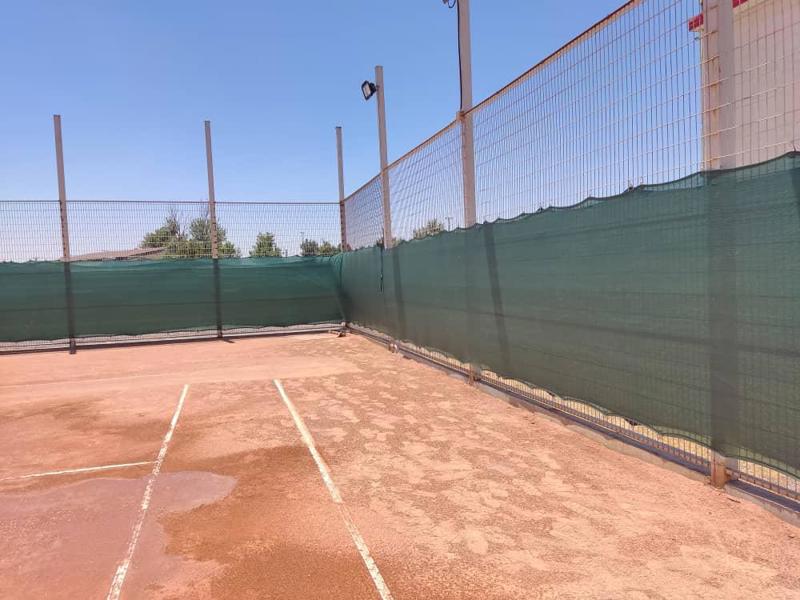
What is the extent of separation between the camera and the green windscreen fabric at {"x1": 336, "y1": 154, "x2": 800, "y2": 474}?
11.2ft

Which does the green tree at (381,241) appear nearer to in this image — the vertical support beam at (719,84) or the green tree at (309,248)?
the green tree at (309,248)

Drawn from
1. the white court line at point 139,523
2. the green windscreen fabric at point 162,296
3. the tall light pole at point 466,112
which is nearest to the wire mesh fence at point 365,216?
the green windscreen fabric at point 162,296

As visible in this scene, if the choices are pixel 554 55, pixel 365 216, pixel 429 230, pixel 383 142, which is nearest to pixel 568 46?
pixel 554 55

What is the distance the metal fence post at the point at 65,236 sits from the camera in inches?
536

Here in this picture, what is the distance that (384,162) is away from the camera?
11.2m

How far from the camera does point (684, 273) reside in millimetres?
4031

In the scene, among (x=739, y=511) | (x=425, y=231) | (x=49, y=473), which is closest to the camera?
(x=739, y=511)

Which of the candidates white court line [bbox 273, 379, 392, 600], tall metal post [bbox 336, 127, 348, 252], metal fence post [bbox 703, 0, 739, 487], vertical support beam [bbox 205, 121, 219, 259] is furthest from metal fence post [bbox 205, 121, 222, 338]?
metal fence post [bbox 703, 0, 739, 487]

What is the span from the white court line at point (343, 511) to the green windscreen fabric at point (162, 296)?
943 centimetres

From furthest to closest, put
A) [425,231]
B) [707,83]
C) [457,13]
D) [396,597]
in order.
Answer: [425,231]
[457,13]
[707,83]
[396,597]

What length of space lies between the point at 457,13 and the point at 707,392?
6.03 metres

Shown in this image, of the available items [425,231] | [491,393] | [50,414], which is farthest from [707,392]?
[50,414]

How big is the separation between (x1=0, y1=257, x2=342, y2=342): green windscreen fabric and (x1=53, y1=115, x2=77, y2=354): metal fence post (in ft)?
0.16

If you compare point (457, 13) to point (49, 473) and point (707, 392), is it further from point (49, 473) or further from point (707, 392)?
point (49, 473)
